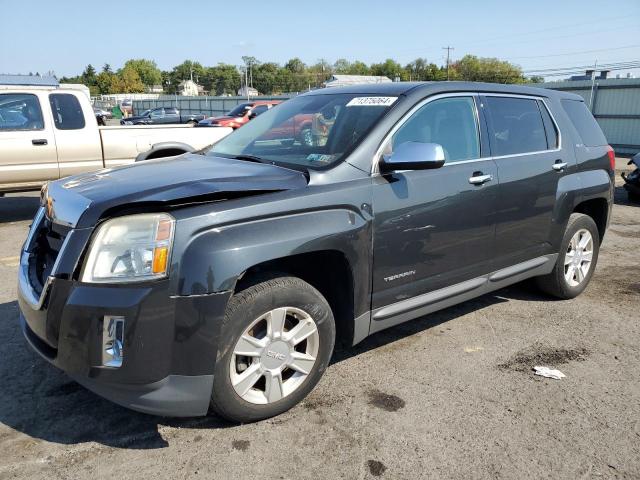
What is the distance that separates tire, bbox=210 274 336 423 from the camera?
2.69 metres

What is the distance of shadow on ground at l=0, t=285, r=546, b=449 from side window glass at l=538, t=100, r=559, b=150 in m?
2.37

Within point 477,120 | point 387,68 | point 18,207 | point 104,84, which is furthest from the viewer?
point 387,68

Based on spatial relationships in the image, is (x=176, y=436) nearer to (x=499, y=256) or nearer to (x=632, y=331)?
(x=499, y=256)

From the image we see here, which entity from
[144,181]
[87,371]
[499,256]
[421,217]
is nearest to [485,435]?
[421,217]

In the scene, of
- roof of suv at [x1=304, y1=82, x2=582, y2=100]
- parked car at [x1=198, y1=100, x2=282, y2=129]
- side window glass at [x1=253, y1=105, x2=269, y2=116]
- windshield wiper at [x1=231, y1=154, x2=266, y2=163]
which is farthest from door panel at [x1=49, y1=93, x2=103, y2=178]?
side window glass at [x1=253, y1=105, x2=269, y2=116]

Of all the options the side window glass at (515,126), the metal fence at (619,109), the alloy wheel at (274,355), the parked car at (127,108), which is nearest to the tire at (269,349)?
the alloy wheel at (274,355)

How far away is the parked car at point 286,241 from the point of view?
250cm

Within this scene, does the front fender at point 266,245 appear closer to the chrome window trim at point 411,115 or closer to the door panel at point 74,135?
the chrome window trim at point 411,115

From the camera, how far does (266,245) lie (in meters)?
2.69

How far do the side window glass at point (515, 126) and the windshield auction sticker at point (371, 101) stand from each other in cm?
95

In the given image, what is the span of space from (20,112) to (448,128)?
6.81 m

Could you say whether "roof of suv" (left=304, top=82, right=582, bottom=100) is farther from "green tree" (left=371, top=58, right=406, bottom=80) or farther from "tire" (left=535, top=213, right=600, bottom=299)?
"green tree" (left=371, top=58, right=406, bottom=80)

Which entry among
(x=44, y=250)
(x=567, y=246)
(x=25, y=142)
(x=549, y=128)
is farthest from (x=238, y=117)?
(x=44, y=250)

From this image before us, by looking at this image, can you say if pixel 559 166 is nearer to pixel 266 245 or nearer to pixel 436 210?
pixel 436 210
